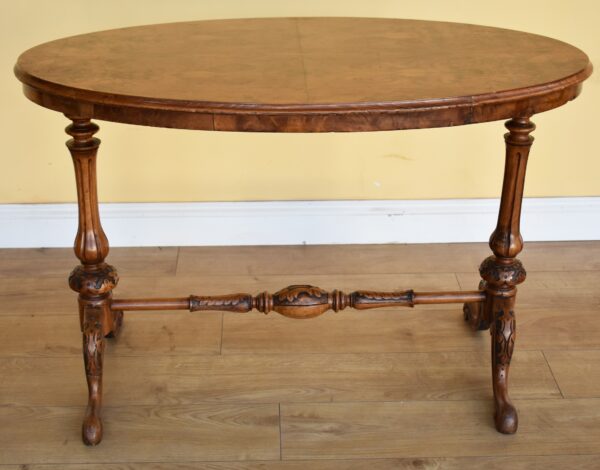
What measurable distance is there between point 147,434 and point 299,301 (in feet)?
1.52

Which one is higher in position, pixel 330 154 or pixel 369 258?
pixel 330 154

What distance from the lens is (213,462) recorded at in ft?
6.15

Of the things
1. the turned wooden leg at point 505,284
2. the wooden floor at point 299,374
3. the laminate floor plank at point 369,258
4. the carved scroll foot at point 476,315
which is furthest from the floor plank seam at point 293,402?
the laminate floor plank at point 369,258

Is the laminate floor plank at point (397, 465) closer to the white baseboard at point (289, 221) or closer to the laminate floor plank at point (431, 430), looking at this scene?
the laminate floor plank at point (431, 430)

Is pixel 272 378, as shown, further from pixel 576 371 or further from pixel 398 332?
pixel 576 371

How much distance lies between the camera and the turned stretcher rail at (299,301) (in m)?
1.97

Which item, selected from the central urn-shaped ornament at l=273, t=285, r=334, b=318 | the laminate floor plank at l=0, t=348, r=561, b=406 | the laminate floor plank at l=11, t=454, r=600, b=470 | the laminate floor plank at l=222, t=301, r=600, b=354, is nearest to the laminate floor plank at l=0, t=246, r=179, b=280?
the laminate floor plank at l=222, t=301, r=600, b=354

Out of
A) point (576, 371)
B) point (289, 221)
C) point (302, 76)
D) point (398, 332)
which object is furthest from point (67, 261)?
point (576, 371)

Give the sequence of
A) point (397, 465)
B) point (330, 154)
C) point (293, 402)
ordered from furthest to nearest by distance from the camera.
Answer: point (330, 154) → point (293, 402) → point (397, 465)

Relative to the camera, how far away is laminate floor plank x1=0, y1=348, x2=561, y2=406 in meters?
2.10

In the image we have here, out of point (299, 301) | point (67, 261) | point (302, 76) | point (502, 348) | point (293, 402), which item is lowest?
point (67, 261)

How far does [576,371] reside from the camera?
86.8 inches

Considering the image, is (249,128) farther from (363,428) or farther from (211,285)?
(211,285)

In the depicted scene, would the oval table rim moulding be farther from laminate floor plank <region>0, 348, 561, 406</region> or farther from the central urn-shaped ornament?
laminate floor plank <region>0, 348, 561, 406</region>
